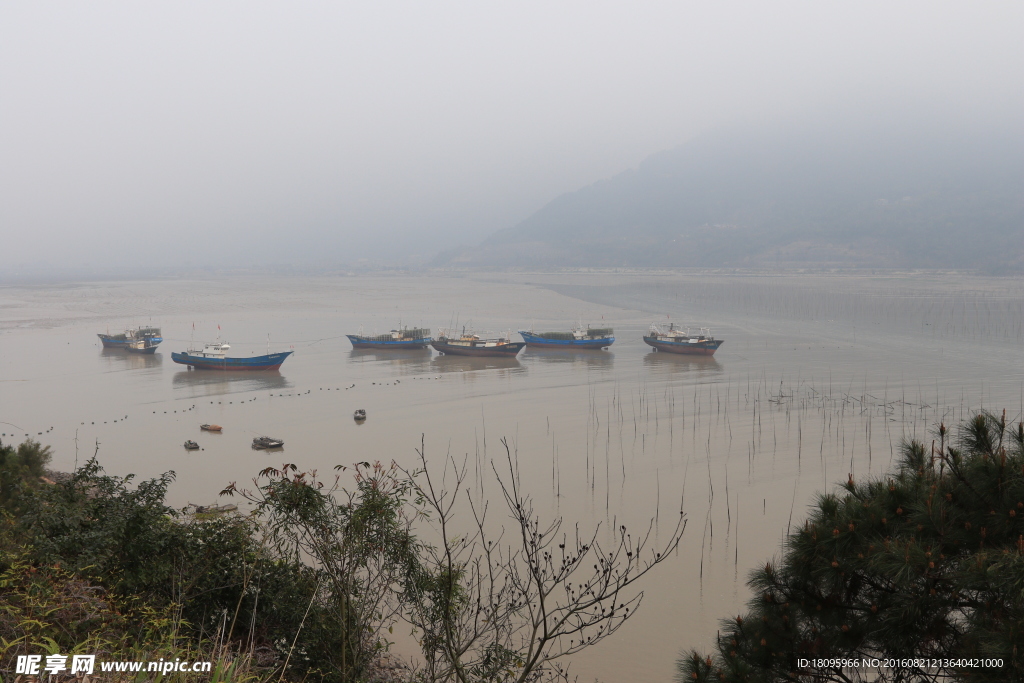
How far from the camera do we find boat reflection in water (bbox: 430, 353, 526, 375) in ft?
131

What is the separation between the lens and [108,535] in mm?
7422

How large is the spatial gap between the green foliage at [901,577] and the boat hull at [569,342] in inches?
1558

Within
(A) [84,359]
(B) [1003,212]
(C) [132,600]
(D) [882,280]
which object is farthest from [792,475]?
(B) [1003,212]

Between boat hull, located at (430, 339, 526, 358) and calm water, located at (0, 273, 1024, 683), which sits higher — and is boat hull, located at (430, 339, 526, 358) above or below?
above

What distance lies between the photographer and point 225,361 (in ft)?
127

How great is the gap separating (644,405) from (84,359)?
33.7 metres

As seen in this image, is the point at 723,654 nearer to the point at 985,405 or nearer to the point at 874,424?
the point at 874,424

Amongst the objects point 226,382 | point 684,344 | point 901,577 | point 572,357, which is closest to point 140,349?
point 226,382

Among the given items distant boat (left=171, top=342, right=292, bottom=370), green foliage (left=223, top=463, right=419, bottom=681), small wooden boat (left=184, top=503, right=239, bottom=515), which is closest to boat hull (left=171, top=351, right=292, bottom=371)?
distant boat (left=171, top=342, right=292, bottom=370)

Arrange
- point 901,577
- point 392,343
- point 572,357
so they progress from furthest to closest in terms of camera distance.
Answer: point 392,343 → point 572,357 → point 901,577

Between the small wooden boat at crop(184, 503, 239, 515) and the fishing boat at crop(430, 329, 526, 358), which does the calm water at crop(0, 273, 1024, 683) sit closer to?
the small wooden boat at crop(184, 503, 239, 515)

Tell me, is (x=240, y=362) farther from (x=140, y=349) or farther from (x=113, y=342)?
(x=113, y=342)

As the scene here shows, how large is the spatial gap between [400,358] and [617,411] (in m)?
21.3

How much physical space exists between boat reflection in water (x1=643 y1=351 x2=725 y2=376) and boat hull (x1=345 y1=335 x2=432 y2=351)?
1466 centimetres
